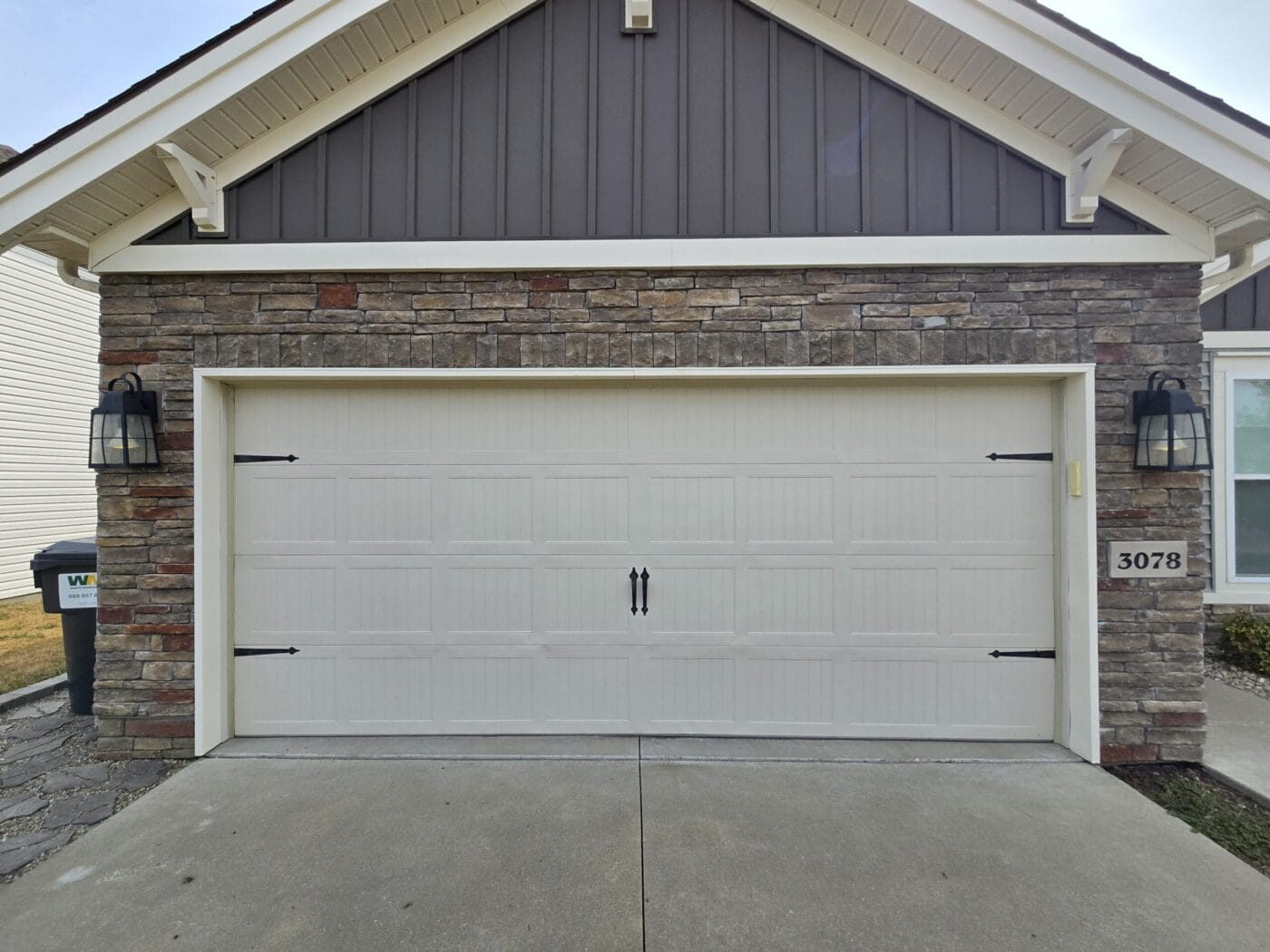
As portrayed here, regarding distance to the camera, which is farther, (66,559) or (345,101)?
(66,559)

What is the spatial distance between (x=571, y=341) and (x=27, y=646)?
644cm

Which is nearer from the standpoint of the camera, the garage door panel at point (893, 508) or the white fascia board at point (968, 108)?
the white fascia board at point (968, 108)

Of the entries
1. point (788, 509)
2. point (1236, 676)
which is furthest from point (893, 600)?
point (1236, 676)

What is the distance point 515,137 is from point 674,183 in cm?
106

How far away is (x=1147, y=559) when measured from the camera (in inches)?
138

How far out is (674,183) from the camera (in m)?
3.63

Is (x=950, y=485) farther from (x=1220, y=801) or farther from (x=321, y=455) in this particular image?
(x=321, y=455)

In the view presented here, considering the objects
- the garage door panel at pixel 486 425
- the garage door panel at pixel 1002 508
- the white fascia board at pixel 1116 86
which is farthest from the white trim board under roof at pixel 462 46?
the garage door panel at pixel 486 425

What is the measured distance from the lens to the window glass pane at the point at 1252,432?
5.12 meters

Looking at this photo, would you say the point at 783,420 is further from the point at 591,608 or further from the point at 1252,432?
the point at 1252,432

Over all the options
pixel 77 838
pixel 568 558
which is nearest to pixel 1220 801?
pixel 568 558

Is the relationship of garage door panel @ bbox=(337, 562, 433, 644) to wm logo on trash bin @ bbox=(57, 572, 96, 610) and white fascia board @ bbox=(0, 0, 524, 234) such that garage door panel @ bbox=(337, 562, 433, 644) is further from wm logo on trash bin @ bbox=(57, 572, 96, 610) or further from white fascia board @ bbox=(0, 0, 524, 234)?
white fascia board @ bbox=(0, 0, 524, 234)

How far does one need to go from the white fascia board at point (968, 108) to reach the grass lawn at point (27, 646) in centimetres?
756

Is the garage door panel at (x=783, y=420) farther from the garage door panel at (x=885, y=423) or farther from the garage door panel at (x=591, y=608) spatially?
the garage door panel at (x=591, y=608)
